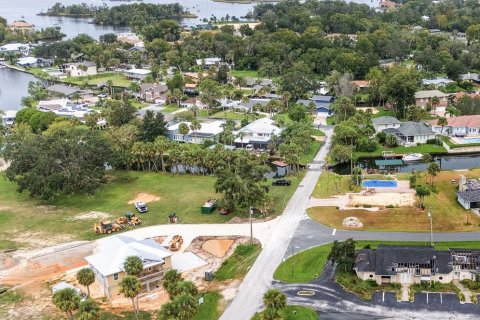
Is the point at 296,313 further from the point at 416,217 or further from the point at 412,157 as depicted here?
the point at 412,157

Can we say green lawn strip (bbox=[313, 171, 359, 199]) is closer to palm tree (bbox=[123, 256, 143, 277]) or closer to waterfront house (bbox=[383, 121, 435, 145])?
waterfront house (bbox=[383, 121, 435, 145])

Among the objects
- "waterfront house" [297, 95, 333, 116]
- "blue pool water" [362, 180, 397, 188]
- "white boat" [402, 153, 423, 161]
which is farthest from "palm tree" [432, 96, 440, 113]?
"blue pool water" [362, 180, 397, 188]

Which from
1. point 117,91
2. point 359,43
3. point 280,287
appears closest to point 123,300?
point 280,287

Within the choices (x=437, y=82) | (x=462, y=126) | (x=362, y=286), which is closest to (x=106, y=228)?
(x=362, y=286)

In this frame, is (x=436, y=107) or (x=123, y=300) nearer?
(x=123, y=300)

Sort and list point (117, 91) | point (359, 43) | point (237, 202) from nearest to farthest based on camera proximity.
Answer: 1. point (237, 202)
2. point (117, 91)
3. point (359, 43)

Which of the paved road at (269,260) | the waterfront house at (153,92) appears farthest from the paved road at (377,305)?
the waterfront house at (153,92)

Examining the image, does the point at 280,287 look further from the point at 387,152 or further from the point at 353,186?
the point at 387,152
